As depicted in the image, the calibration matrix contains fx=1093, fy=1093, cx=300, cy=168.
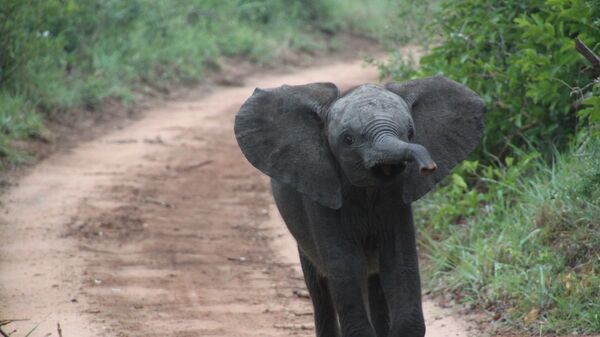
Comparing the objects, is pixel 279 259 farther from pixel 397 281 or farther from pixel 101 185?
pixel 397 281

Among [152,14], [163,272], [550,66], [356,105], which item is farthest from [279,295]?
[152,14]

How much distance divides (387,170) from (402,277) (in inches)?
22.7

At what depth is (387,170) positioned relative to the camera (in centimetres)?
464

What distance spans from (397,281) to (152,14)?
1143 cm

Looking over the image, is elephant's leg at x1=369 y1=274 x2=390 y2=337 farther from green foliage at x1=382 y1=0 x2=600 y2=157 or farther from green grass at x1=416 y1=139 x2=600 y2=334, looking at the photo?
green foliage at x1=382 y1=0 x2=600 y2=157

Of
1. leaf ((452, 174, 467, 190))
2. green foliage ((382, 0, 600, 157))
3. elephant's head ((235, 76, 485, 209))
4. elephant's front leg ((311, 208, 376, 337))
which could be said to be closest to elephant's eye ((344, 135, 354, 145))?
elephant's head ((235, 76, 485, 209))

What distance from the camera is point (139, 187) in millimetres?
9969

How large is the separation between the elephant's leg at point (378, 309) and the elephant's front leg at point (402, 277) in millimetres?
508

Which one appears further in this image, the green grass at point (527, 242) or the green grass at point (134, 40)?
the green grass at point (134, 40)

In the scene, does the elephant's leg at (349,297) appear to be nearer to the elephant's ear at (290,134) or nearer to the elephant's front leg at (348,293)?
the elephant's front leg at (348,293)

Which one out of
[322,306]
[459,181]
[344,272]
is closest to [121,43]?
[459,181]

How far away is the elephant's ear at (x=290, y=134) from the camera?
198 inches

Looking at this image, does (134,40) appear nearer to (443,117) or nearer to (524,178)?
(524,178)

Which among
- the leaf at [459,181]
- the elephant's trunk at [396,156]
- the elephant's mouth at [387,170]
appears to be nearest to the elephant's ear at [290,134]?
the elephant's mouth at [387,170]
